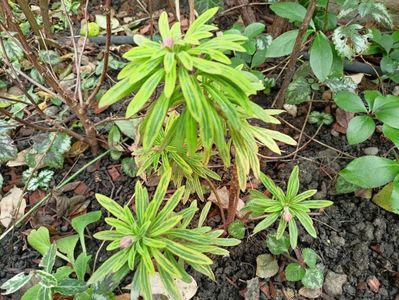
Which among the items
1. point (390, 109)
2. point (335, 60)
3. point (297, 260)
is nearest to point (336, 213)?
point (297, 260)

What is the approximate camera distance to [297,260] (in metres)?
1.58

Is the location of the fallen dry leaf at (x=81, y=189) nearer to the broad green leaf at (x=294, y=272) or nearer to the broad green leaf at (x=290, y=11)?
the broad green leaf at (x=294, y=272)

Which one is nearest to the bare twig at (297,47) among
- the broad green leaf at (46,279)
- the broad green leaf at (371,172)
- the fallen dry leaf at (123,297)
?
the broad green leaf at (371,172)

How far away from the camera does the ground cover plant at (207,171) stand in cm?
114

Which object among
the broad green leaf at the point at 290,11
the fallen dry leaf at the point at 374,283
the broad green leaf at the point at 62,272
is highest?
the broad green leaf at the point at 290,11

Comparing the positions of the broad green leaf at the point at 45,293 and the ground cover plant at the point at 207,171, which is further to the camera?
the broad green leaf at the point at 45,293

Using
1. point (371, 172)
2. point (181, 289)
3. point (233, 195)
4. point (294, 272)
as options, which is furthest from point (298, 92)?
point (181, 289)

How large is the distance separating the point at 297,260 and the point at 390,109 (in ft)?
1.99

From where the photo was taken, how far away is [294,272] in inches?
60.2

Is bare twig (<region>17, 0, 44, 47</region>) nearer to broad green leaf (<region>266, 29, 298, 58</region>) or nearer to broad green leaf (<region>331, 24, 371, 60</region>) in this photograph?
broad green leaf (<region>266, 29, 298, 58</region>)

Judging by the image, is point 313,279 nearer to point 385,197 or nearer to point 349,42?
point 385,197

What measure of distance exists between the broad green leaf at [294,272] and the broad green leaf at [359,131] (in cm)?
46

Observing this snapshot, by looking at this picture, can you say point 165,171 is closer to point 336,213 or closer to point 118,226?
point 118,226

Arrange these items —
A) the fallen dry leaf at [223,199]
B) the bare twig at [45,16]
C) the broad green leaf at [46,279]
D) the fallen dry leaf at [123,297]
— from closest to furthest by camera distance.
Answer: the broad green leaf at [46,279] → the fallen dry leaf at [123,297] → the fallen dry leaf at [223,199] → the bare twig at [45,16]
